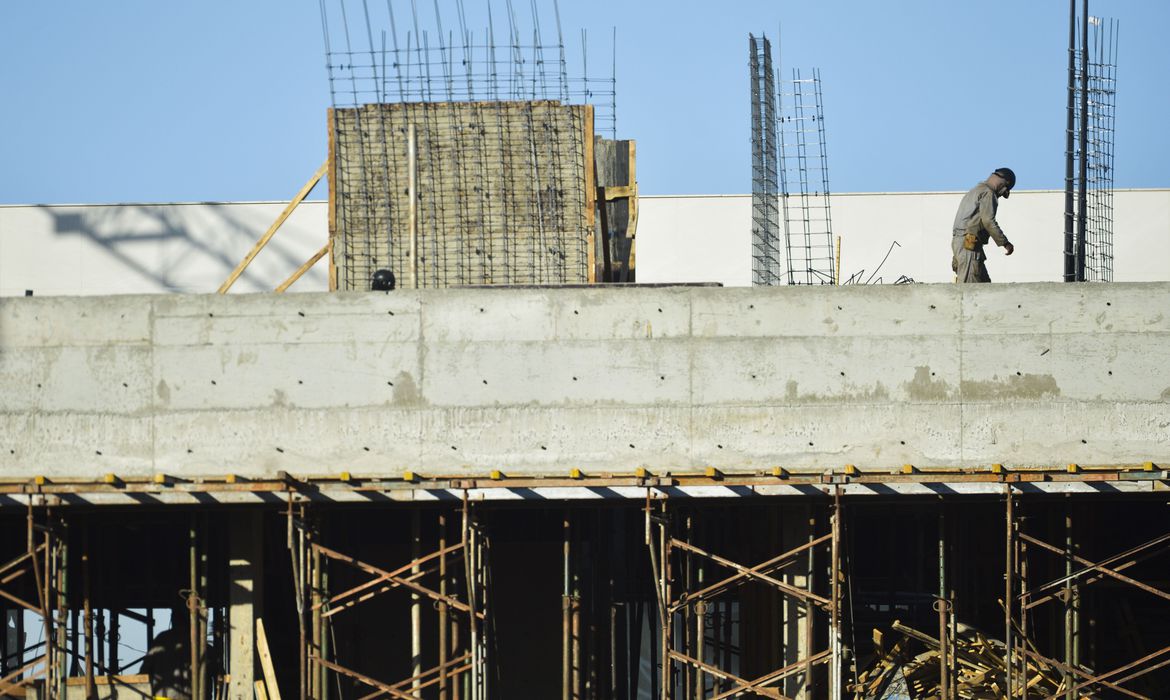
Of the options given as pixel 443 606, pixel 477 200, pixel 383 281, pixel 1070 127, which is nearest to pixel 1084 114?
pixel 1070 127

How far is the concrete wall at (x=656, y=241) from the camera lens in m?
32.6

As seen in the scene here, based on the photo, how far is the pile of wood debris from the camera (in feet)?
57.1

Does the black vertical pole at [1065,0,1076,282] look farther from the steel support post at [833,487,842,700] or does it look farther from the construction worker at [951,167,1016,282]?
the steel support post at [833,487,842,700]

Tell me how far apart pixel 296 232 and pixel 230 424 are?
17.3 meters

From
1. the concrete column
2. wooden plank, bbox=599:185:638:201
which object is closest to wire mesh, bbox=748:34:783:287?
wooden plank, bbox=599:185:638:201

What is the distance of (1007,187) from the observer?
1820cm

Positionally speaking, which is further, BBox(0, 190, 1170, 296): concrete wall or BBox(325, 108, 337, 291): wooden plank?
BBox(0, 190, 1170, 296): concrete wall

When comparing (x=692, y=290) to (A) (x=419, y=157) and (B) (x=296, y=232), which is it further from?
(B) (x=296, y=232)

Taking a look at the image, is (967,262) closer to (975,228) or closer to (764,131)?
(975,228)

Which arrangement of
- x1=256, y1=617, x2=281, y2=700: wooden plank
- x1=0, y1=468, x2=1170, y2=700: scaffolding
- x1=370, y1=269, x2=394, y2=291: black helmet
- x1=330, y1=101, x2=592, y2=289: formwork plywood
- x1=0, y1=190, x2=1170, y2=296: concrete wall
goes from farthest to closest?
1. x1=0, y1=190, x2=1170, y2=296: concrete wall
2. x1=330, y1=101, x2=592, y2=289: formwork plywood
3. x1=370, y1=269, x2=394, y2=291: black helmet
4. x1=256, y1=617, x2=281, y2=700: wooden plank
5. x1=0, y1=468, x2=1170, y2=700: scaffolding

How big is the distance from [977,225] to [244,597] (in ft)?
30.8

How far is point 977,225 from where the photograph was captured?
18.4 metres

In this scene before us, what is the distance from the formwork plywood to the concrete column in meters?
4.27

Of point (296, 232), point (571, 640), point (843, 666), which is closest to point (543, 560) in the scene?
point (571, 640)
